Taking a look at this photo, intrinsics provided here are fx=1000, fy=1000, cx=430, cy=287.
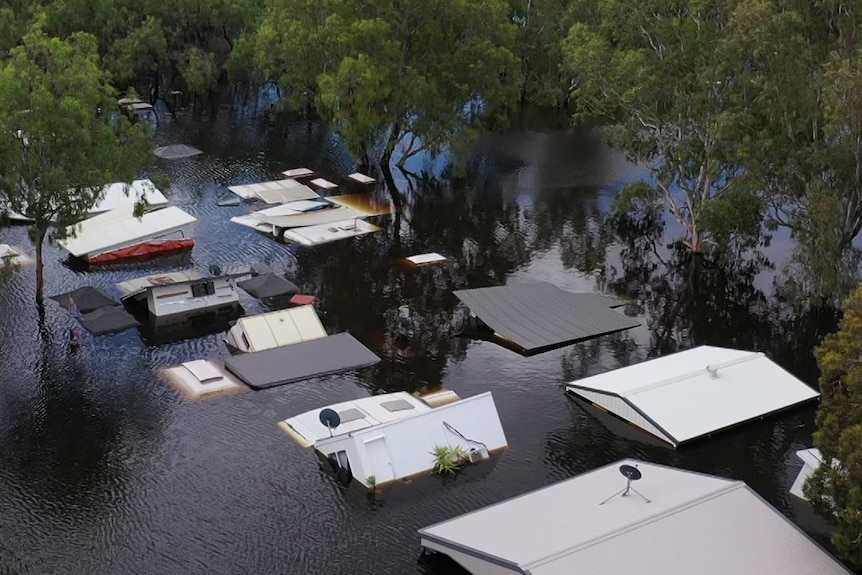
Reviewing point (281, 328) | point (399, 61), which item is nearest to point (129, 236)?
point (281, 328)

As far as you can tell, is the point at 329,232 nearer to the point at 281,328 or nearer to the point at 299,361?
the point at 281,328

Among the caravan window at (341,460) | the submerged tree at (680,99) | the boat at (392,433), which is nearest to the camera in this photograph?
the boat at (392,433)

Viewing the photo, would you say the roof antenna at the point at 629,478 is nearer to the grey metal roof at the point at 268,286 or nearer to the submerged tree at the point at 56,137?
the grey metal roof at the point at 268,286

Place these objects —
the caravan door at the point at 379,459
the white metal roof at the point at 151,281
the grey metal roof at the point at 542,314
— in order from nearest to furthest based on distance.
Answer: the caravan door at the point at 379,459, the grey metal roof at the point at 542,314, the white metal roof at the point at 151,281

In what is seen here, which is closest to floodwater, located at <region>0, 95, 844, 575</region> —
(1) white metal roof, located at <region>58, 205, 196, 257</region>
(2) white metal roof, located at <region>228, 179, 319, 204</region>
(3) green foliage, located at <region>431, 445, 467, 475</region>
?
(3) green foliage, located at <region>431, 445, 467, 475</region>

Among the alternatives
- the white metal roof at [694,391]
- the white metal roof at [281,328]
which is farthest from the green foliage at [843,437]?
the white metal roof at [281,328]

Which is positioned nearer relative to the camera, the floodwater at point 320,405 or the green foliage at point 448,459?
the floodwater at point 320,405

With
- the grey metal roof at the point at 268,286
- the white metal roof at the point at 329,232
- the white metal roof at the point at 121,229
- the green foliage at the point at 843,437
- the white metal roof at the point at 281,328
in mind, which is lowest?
the white metal roof at the point at 329,232
